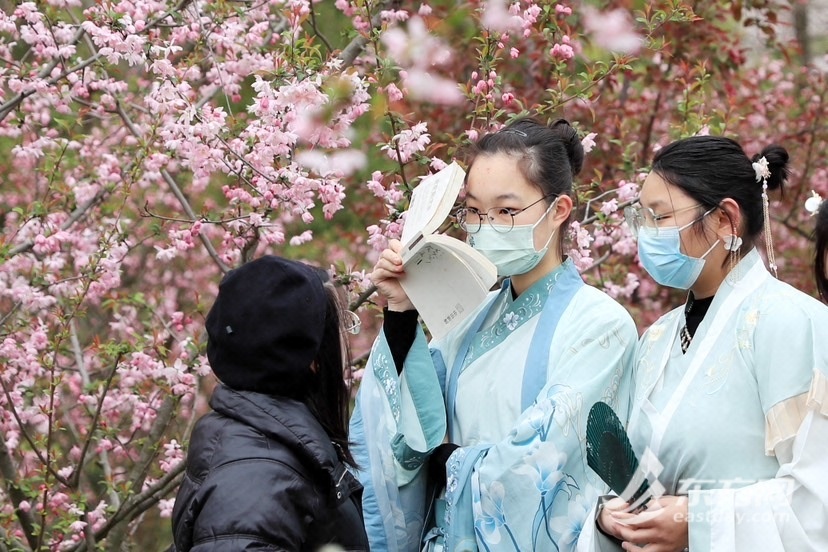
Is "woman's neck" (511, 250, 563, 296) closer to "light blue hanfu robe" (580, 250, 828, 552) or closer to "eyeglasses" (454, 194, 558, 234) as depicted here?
"eyeglasses" (454, 194, 558, 234)

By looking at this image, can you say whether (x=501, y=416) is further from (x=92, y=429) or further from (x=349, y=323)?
(x=92, y=429)

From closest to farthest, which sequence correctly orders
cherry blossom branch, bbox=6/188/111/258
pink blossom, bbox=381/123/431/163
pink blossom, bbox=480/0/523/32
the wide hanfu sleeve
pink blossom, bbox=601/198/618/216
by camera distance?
1. the wide hanfu sleeve
2. pink blossom, bbox=381/123/431/163
3. pink blossom, bbox=480/0/523/32
4. pink blossom, bbox=601/198/618/216
5. cherry blossom branch, bbox=6/188/111/258

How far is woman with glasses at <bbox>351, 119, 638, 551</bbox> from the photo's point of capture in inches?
98.8

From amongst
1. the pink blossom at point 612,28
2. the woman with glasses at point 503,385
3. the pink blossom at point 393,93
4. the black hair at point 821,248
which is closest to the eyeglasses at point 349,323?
the woman with glasses at point 503,385

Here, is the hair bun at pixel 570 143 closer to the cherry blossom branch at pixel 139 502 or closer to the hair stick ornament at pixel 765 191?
the hair stick ornament at pixel 765 191

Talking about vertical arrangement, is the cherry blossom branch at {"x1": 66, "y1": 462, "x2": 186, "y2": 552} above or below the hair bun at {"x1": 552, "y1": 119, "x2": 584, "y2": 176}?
below

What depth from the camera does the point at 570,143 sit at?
9.27 feet

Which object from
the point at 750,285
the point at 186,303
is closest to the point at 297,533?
the point at 750,285

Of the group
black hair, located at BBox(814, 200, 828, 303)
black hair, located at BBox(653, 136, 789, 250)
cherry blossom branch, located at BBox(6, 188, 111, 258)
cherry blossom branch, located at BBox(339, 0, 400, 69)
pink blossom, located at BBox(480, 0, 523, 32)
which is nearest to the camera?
black hair, located at BBox(653, 136, 789, 250)

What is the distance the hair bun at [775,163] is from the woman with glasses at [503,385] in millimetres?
473

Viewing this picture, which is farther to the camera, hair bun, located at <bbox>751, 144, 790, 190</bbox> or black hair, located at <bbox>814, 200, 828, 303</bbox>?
black hair, located at <bbox>814, 200, 828, 303</bbox>

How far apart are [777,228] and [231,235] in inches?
149

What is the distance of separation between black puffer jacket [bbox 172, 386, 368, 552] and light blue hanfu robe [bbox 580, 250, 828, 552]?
66 cm

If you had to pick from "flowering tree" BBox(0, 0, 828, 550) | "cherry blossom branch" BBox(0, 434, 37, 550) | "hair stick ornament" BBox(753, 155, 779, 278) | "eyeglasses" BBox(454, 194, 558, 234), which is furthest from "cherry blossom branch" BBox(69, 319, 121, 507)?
"hair stick ornament" BBox(753, 155, 779, 278)
